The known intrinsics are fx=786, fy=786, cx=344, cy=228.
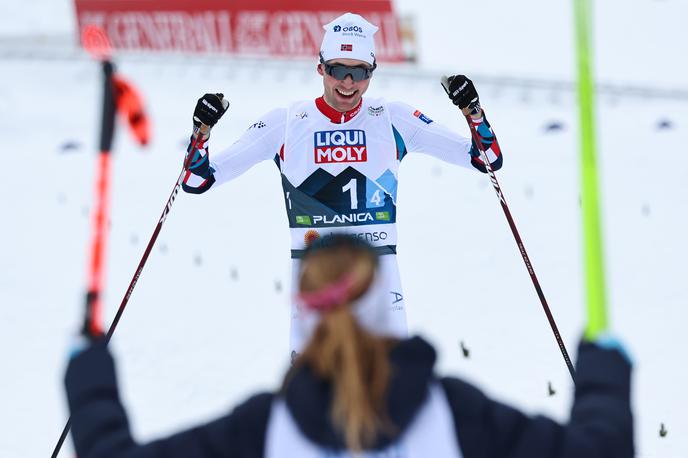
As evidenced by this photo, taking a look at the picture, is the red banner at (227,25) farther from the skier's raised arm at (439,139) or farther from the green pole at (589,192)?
the green pole at (589,192)

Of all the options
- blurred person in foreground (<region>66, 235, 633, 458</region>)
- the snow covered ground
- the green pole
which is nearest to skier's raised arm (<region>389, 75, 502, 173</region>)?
the snow covered ground

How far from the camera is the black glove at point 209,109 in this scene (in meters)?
4.00

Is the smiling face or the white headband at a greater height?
the smiling face

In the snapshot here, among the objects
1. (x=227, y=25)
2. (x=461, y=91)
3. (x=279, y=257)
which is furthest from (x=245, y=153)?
(x=227, y=25)

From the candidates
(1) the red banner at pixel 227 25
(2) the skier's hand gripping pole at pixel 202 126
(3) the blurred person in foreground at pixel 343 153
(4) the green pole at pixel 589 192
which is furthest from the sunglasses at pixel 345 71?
A: (1) the red banner at pixel 227 25

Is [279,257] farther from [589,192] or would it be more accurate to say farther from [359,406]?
[359,406]

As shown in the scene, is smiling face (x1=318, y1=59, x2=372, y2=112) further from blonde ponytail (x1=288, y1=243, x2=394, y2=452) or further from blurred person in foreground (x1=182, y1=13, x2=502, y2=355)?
blonde ponytail (x1=288, y1=243, x2=394, y2=452)

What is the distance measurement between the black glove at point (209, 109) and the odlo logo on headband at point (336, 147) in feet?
1.80

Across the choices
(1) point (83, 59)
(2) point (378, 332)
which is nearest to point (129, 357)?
(2) point (378, 332)

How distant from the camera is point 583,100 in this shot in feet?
6.05

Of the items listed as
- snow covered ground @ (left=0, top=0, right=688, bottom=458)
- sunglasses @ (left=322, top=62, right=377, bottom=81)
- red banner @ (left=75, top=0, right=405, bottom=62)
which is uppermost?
red banner @ (left=75, top=0, right=405, bottom=62)

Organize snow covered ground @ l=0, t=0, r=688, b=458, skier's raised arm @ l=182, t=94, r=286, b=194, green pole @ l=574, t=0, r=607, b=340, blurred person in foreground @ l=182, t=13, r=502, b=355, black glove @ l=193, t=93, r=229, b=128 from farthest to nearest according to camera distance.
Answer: snow covered ground @ l=0, t=0, r=688, b=458
skier's raised arm @ l=182, t=94, r=286, b=194
blurred person in foreground @ l=182, t=13, r=502, b=355
black glove @ l=193, t=93, r=229, b=128
green pole @ l=574, t=0, r=607, b=340

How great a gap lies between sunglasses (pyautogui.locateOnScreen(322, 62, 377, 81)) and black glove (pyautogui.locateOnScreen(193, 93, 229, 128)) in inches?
23.1

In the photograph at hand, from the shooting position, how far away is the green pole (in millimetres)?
1736
